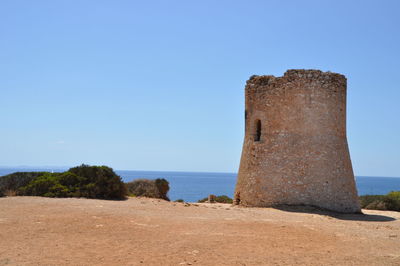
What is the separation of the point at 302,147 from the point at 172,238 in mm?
8116

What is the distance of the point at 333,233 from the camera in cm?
894

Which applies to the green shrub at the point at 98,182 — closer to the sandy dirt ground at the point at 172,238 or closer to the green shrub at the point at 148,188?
the sandy dirt ground at the point at 172,238

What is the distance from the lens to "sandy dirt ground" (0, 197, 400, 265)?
6.17m

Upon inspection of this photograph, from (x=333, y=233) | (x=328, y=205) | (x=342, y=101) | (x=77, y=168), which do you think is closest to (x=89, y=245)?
(x=333, y=233)

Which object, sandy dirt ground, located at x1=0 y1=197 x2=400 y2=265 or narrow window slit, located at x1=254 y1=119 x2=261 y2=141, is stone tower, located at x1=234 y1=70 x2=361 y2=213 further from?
sandy dirt ground, located at x1=0 y1=197 x2=400 y2=265

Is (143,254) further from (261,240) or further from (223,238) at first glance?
(261,240)

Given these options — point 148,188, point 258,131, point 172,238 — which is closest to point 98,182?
point 148,188

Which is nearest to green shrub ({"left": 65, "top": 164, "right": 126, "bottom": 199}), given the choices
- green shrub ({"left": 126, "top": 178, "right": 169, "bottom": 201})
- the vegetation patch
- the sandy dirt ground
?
the vegetation patch

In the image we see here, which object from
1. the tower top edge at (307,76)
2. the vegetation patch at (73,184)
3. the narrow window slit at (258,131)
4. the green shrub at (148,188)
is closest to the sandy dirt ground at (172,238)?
the vegetation patch at (73,184)

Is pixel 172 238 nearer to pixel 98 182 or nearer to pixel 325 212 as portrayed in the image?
pixel 98 182

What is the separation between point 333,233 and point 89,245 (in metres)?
5.40

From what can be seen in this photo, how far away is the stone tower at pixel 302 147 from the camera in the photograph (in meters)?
14.0

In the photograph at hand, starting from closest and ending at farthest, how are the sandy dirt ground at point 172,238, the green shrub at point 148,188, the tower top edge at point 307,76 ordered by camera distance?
1. the sandy dirt ground at point 172,238
2. the tower top edge at point 307,76
3. the green shrub at point 148,188

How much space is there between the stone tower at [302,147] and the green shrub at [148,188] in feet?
15.5
